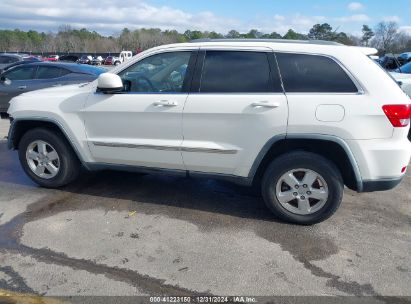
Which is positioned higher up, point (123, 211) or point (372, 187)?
point (372, 187)

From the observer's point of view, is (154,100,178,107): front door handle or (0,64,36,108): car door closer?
(154,100,178,107): front door handle

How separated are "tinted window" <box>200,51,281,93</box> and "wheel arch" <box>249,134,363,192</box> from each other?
53 cm

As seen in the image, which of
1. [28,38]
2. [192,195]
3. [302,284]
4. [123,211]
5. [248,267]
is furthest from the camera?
[28,38]

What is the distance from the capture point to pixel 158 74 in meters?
4.18

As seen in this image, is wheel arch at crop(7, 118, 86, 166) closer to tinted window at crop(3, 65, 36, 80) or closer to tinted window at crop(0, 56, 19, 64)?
tinted window at crop(3, 65, 36, 80)

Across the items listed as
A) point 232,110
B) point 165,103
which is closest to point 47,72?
point 165,103

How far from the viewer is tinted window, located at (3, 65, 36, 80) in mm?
9477

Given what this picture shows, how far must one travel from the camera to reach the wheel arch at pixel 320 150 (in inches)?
141

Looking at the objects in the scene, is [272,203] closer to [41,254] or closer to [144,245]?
[144,245]

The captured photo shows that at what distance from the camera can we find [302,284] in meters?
2.95

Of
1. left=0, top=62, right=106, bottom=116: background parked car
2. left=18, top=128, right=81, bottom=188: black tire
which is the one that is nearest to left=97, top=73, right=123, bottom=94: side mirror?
left=18, top=128, right=81, bottom=188: black tire

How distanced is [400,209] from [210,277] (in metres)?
2.60

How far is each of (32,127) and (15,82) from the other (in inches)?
214

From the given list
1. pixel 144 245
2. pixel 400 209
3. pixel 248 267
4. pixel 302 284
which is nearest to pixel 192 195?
pixel 144 245
